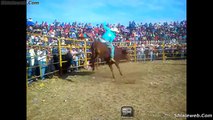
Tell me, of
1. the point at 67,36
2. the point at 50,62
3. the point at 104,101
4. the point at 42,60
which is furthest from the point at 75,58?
the point at 104,101

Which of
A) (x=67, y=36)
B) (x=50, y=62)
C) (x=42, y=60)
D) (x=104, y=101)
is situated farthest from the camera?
(x=67, y=36)

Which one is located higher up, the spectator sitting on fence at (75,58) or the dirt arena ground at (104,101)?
the spectator sitting on fence at (75,58)

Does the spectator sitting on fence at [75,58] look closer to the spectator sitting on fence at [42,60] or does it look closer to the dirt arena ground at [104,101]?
the spectator sitting on fence at [42,60]

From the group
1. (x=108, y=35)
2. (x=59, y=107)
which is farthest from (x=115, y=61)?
(x=59, y=107)

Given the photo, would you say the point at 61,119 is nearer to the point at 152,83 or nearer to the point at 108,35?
the point at 152,83

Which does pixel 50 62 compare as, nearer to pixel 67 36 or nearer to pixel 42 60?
pixel 42 60

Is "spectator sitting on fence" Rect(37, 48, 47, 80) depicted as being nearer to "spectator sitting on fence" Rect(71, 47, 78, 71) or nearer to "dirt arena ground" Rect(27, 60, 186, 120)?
"dirt arena ground" Rect(27, 60, 186, 120)

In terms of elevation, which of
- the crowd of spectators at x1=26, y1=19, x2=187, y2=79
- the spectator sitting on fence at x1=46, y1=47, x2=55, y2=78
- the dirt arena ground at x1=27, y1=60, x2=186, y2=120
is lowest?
the dirt arena ground at x1=27, y1=60, x2=186, y2=120

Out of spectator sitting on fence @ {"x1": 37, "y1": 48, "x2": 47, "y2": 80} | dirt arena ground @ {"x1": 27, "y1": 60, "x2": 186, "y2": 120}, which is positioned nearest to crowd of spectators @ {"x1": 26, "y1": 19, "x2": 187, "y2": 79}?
spectator sitting on fence @ {"x1": 37, "y1": 48, "x2": 47, "y2": 80}

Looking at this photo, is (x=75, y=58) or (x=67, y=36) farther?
(x=75, y=58)

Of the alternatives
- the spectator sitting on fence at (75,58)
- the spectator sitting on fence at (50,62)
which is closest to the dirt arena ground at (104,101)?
the spectator sitting on fence at (50,62)
